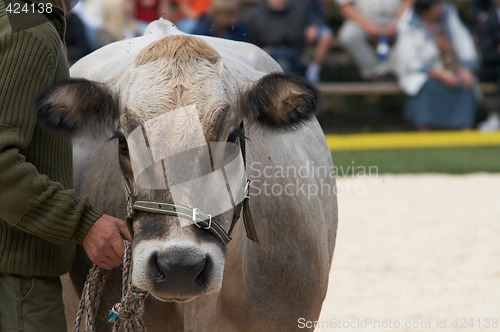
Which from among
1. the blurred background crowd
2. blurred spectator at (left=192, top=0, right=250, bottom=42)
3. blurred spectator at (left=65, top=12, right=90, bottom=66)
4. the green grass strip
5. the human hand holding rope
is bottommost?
the green grass strip

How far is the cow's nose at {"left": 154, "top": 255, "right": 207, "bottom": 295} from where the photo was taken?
2.53 metres

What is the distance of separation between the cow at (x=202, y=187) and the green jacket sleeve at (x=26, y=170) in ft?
0.28

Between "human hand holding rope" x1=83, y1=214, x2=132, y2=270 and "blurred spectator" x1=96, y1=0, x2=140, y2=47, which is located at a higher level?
"human hand holding rope" x1=83, y1=214, x2=132, y2=270

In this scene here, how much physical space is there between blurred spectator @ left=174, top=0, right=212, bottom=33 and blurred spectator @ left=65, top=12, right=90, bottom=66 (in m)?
1.16

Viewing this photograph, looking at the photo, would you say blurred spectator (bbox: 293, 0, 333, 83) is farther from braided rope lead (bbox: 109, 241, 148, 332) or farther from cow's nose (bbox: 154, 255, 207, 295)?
cow's nose (bbox: 154, 255, 207, 295)

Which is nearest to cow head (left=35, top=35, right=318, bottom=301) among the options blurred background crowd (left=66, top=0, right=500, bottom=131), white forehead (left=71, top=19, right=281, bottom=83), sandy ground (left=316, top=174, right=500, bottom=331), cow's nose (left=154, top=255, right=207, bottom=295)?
cow's nose (left=154, top=255, right=207, bottom=295)

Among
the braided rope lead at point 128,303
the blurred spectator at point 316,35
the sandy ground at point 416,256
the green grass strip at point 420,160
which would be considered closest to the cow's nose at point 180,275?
the braided rope lead at point 128,303

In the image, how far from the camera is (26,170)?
274 centimetres

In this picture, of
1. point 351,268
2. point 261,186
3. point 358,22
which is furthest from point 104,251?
point 358,22

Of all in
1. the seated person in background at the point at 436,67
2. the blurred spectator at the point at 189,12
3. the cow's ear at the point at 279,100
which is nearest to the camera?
the cow's ear at the point at 279,100

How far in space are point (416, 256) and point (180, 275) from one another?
15.0 feet

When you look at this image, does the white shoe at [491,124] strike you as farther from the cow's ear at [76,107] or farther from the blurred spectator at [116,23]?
the cow's ear at [76,107]

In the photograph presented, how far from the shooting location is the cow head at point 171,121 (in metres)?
2.59

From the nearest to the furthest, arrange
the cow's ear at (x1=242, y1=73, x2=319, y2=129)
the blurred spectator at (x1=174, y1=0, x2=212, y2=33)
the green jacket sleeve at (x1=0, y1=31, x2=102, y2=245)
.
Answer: the green jacket sleeve at (x1=0, y1=31, x2=102, y2=245) → the cow's ear at (x1=242, y1=73, x2=319, y2=129) → the blurred spectator at (x1=174, y1=0, x2=212, y2=33)
